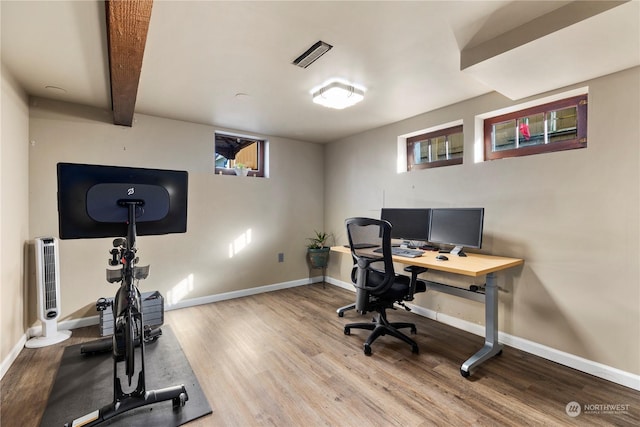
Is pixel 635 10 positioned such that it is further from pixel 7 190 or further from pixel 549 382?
pixel 7 190

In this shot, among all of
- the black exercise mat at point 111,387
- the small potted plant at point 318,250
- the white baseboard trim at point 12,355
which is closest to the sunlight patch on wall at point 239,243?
the small potted plant at point 318,250

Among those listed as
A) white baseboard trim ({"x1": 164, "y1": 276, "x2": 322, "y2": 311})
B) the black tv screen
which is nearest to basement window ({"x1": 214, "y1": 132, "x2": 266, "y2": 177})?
white baseboard trim ({"x1": 164, "y1": 276, "x2": 322, "y2": 311})

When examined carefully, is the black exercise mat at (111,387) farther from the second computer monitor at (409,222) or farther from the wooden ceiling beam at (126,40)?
the second computer monitor at (409,222)

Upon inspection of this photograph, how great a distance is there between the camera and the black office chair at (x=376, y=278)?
2502mm

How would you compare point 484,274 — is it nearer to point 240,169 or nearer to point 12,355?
point 240,169

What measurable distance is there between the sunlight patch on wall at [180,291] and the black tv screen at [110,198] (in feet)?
6.76

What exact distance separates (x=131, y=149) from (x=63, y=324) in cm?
201

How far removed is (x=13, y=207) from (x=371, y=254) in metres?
3.09

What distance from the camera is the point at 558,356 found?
2387 mm

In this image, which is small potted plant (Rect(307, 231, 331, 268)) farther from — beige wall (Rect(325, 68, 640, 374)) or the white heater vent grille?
the white heater vent grille

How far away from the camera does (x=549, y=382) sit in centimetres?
211

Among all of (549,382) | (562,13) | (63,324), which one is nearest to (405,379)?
(549,382)

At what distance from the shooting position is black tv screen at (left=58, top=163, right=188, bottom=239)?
1.60 m

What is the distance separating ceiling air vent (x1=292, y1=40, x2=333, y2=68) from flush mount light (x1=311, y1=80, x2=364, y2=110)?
14.6 inches
